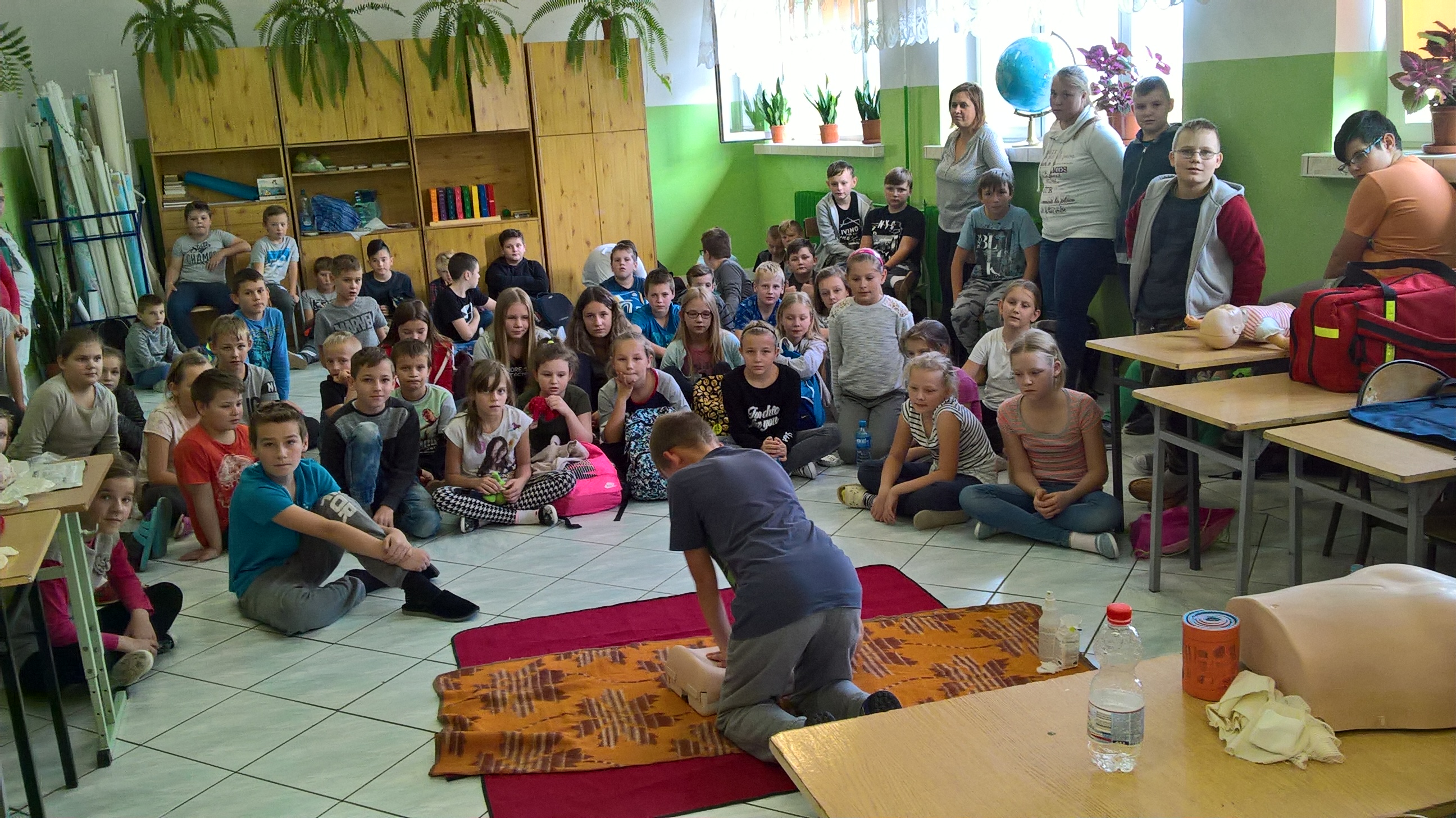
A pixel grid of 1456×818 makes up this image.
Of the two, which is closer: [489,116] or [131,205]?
[131,205]

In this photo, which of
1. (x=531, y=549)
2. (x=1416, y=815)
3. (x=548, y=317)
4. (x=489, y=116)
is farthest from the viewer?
(x=489, y=116)

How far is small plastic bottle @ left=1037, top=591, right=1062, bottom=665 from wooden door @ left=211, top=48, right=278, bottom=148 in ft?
26.4

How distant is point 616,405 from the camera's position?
5102mm

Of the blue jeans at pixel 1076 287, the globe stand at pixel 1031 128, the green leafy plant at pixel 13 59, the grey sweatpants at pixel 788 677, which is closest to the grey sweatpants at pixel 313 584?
the grey sweatpants at pixel 788 677

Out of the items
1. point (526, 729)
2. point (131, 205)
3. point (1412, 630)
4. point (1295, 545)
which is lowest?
point (526, 729)

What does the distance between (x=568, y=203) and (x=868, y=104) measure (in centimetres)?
294

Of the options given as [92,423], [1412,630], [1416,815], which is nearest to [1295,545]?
[1412,630]

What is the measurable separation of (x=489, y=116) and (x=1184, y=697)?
346 inches

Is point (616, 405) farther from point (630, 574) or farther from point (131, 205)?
point (131, 205)

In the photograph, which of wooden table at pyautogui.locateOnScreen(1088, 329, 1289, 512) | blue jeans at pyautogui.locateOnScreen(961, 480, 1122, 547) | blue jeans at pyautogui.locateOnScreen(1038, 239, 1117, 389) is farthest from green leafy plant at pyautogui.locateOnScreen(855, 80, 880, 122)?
blue jeans at pyautogui.locateOnScreen(961, 480, 1122, 547)

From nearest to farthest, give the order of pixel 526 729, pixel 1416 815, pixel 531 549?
pixel 1416 815, pixel 526 729, pixel 531 549

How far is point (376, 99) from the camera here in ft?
31.1

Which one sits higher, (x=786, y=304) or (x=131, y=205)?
(x=131, y=205)

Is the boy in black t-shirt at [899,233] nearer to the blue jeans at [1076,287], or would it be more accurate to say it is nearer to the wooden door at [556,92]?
the blue jeans at [1076,287]
